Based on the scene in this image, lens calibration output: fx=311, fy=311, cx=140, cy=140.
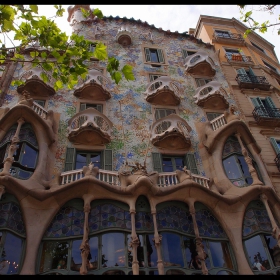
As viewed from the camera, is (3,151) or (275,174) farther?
(275,174)

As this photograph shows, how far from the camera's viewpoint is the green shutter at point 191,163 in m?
14.7

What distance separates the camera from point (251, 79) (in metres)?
20.9

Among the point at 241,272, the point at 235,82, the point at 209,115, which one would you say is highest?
the point at 235,82

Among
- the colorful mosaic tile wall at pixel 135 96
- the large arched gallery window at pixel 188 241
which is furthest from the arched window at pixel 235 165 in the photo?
the large arched gallery window at pixel 188 241

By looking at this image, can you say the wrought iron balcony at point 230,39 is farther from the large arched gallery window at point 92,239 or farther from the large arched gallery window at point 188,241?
the large arched gallery window at point 92,239

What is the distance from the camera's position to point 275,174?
15.2m

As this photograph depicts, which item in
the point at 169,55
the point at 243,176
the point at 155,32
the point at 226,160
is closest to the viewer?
the point at 243,176

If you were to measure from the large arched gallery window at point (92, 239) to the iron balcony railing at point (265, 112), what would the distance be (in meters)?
10.5

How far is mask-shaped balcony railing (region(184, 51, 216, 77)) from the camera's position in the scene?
67.2 ft

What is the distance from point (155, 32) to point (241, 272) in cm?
1840

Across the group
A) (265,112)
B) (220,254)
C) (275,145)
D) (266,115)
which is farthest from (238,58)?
(220,254)

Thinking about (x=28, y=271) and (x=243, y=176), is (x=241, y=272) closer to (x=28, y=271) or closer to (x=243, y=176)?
(x=243, y=176)

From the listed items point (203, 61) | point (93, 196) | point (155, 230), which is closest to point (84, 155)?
point (93, 196)

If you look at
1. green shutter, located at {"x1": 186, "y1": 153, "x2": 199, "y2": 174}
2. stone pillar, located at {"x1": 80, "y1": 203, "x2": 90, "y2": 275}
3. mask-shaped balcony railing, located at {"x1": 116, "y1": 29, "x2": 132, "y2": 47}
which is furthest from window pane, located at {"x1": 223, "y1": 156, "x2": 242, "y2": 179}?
mask-shaped balcony railing, located at {"x1": 116, "y1": 29, "x2": 132, "y2": 47}
